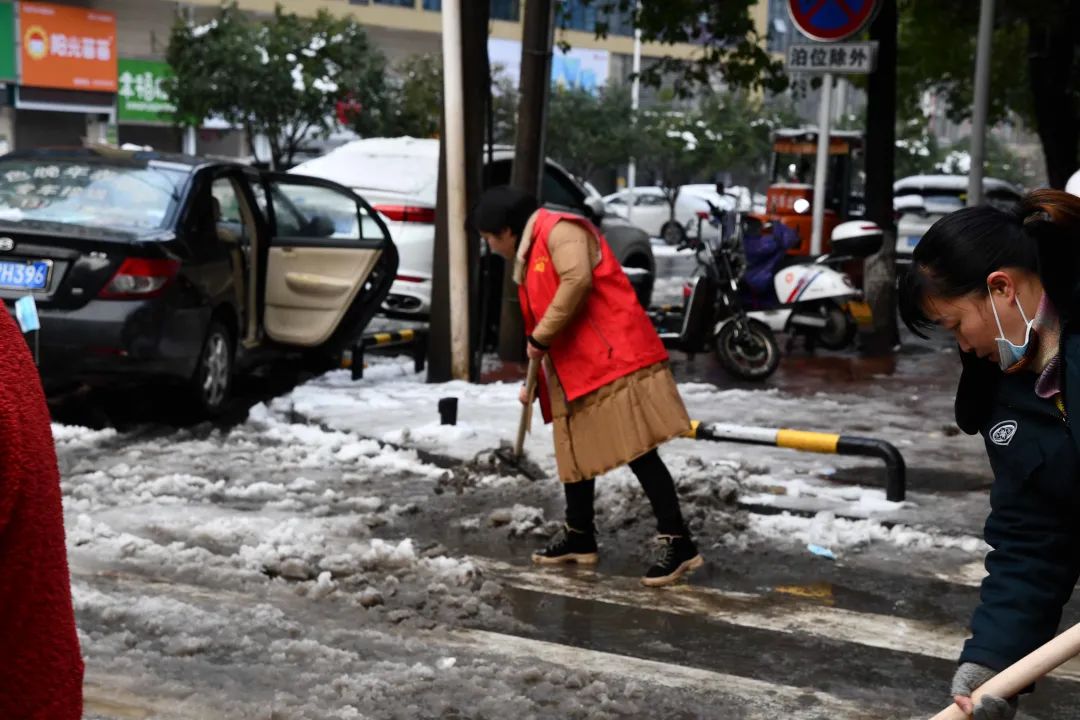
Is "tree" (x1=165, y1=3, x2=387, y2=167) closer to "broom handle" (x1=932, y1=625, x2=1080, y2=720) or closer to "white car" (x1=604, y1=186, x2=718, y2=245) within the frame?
"white car" (x1=604, y1=186, x2=718, y2=245)

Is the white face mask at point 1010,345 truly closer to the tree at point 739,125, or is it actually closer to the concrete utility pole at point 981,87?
the concrete utility pole at point 981,87

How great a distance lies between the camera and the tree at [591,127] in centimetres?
5575

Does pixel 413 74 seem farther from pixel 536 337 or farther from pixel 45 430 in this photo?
pixel 45 430

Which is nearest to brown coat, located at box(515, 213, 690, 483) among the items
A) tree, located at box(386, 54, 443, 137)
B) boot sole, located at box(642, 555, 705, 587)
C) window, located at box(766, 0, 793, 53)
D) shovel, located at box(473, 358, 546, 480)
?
boot sole, located at box(642, 555, 705, 587)

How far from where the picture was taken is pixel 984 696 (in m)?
2.72

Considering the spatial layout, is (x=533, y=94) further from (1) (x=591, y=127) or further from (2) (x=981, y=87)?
(1) (x=591, y=127)

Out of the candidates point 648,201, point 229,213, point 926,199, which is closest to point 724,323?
point 229,213

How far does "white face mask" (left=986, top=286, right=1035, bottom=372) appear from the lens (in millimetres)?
2826

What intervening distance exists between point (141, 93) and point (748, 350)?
122 feet

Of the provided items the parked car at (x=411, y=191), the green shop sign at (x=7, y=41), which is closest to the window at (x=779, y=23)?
the green shop sign at (x=7, y=41)

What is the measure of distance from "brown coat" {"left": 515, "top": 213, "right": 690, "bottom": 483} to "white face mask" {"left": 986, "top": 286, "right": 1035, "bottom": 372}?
10.8 ft

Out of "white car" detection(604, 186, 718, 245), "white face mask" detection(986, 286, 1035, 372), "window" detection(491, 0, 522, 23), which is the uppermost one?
"window" detection(491, 0, 522, 23)

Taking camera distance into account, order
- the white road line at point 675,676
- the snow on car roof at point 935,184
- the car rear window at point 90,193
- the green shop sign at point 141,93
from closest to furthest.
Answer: the white road line at point 675,676
the car rear window at point 90,193
the snow on car roof at point 935,184
the green shop sign at point 141,93

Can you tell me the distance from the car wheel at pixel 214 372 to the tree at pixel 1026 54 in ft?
38.4
